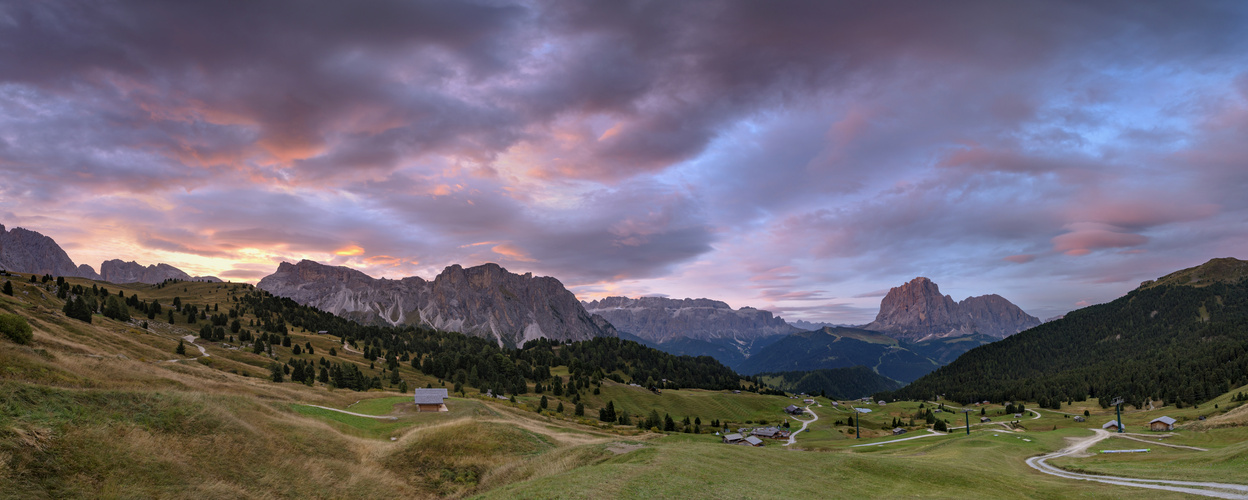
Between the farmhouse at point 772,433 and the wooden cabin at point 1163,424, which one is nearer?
the wooden cabin at point 1163,424

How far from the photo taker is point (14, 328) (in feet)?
120

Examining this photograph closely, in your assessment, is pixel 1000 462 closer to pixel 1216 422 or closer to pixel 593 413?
pixel 1216 422

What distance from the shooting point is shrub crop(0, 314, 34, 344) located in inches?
1412

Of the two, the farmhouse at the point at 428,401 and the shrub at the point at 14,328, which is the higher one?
the shrub at the point at 14,328

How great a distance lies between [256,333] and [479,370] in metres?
79.0

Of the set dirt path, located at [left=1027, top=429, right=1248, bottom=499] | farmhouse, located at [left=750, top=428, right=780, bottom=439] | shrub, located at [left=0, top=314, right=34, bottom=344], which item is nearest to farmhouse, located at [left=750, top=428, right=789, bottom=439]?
farmhouse, located at [left=750, top=428, right=780, bottom=439]

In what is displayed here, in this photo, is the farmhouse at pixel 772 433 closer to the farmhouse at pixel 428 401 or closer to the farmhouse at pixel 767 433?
the farmhouse at pixel 767 433

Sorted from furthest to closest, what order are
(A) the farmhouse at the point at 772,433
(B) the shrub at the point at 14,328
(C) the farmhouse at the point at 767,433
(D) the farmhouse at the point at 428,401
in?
(C) the farmhouse at the point at 767,433
(A) the farmhouse at the point at 772,433
(D) the farmhouse at the point at 428,401
(B) the shrub at the point at 14,328

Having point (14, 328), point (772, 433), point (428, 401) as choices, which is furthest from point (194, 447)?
point (772, 433)

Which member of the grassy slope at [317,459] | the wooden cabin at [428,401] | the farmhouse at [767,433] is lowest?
the farmhouse at [767,433]

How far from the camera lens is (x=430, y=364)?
180250 millimetres

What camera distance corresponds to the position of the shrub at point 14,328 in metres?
35.9

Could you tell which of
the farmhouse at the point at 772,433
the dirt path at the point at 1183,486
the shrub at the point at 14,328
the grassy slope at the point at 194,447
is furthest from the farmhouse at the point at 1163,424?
the shrub at the point at 14,328

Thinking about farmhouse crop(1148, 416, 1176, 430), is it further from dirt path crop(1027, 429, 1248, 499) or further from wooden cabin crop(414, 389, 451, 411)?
wooden cabin crop(414, 389, 451, 411)
